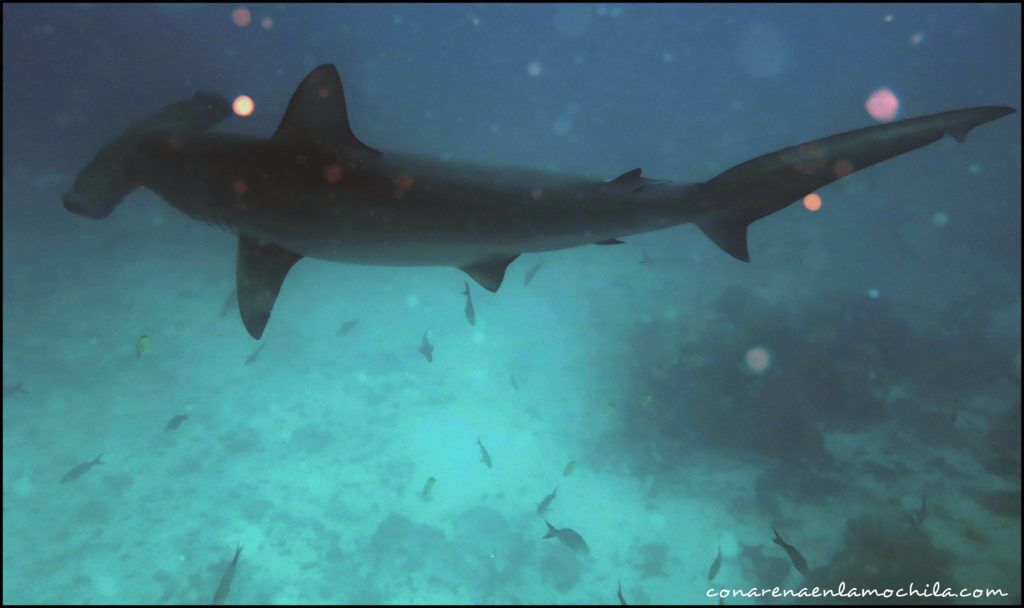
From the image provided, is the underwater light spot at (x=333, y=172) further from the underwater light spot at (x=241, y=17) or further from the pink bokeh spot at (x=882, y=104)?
the pink bokeh spot at (x=882, y=104)

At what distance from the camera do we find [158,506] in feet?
33.2

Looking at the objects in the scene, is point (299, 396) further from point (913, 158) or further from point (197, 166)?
point (913, 158)

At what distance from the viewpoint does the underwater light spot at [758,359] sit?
574 inches

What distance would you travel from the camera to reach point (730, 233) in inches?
140

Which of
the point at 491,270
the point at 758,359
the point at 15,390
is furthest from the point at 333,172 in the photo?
the point at 758,359

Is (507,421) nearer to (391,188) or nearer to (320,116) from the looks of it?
(391,188)

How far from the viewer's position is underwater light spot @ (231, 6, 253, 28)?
90250 millimetres

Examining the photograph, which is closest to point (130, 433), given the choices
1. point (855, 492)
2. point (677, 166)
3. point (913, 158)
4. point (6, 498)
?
point (6, 498)

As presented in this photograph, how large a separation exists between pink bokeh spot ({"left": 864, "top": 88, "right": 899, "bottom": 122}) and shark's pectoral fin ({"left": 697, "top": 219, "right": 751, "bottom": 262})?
384ft

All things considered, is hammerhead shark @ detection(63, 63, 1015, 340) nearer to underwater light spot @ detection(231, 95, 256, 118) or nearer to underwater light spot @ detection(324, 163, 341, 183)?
underwater light spot @ detection(324, 163, 341, 183)

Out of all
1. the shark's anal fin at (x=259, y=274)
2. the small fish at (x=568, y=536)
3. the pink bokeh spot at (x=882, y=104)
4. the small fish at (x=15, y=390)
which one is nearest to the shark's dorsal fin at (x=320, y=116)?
the shark's anal fin at (x=259, y=274)

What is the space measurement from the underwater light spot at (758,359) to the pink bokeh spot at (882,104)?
105m

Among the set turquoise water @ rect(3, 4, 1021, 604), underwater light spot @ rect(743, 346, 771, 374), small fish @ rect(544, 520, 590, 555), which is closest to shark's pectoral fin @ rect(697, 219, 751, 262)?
turquoise water @ rect(3, 4, 1021, 604)

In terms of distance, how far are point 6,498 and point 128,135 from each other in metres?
11.5
